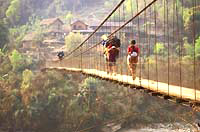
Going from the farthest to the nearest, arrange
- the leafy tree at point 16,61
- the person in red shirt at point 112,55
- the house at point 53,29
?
the house at point 53,29
the leafy tree at point 16,61
the person in red shirt at point 112,55

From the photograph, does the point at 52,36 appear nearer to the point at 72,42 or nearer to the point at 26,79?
the point at 72,42

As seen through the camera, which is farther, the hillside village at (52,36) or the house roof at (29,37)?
the house roof at (29,37)

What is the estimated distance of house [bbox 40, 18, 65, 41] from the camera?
22.5 m

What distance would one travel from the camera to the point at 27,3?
95.1 ft

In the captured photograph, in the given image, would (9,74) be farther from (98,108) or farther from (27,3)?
(27,3)

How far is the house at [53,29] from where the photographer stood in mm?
22469

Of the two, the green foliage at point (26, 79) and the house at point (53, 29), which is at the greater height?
the house at point (53, 29)

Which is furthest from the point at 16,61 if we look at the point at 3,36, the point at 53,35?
the point at 53,35

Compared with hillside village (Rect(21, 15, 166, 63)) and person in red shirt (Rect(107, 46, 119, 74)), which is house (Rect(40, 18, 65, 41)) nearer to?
hillside village (Rect(21, 15, 166, 63))

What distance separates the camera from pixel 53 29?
2323cm

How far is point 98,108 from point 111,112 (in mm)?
816

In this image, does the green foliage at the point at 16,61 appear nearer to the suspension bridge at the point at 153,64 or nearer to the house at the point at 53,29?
the suspension bridge at the point at 153,64

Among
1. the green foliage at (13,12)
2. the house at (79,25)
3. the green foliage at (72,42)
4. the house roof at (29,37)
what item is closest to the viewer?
the green foliage at (72,42)

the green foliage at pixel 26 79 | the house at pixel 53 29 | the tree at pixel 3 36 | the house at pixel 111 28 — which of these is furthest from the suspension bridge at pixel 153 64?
the tree at pixel 3 36
